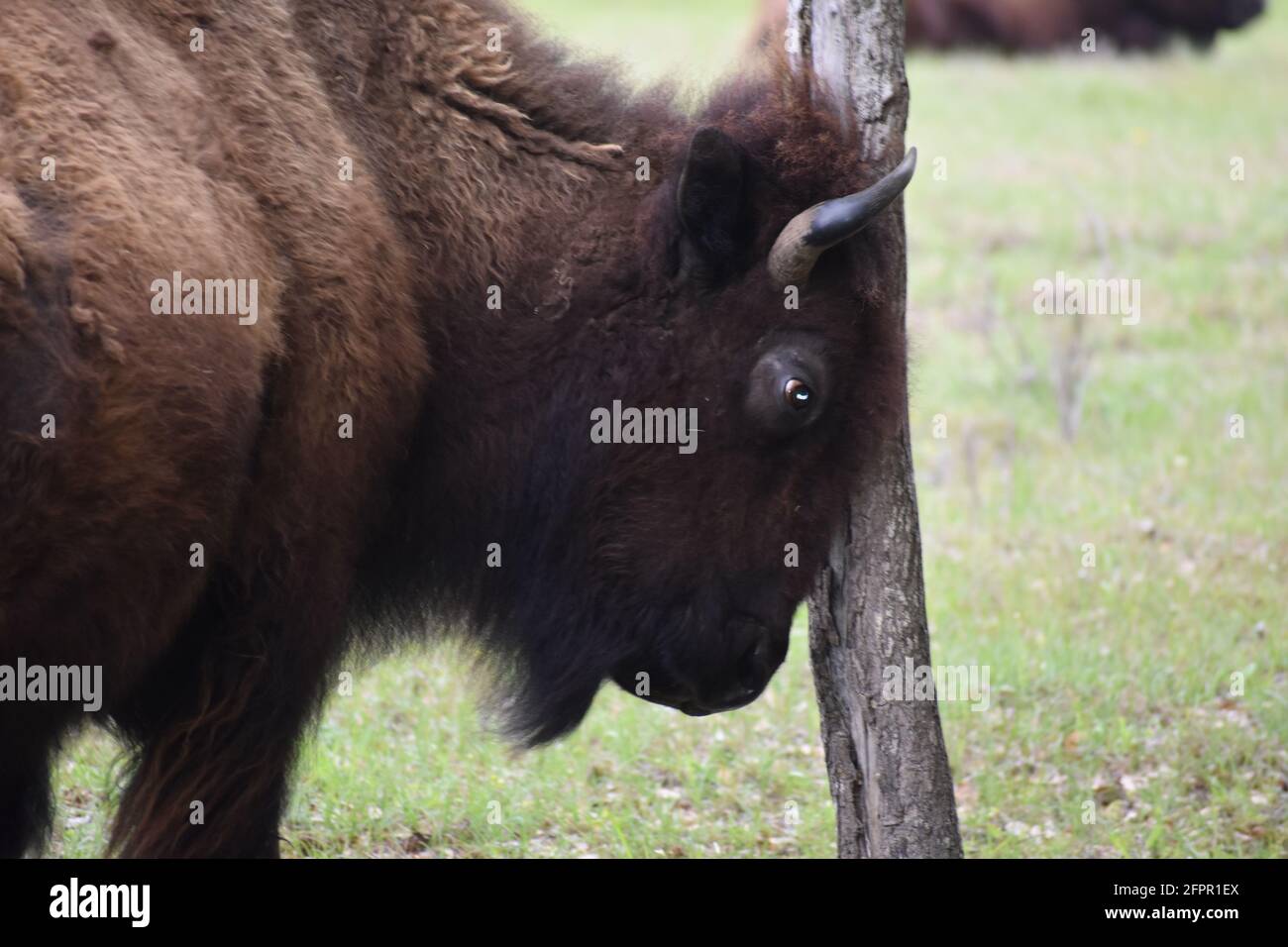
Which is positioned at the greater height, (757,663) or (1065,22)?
(1065,22)

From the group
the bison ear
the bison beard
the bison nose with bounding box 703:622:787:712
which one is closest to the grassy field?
the bison beard

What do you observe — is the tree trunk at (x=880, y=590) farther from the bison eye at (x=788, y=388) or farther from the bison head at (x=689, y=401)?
the bison eye at (x=788, y=388)

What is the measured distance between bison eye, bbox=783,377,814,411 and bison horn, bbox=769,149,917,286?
0.97ft

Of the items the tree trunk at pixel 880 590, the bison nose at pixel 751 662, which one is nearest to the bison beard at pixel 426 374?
the bison nose at pixel 751 662

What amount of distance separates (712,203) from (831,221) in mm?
330

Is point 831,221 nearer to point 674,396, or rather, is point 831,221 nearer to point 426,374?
point 674,396

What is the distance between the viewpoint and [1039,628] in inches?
270

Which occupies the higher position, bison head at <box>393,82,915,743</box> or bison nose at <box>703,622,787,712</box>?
bison head at <box>393,82,915,743</box>

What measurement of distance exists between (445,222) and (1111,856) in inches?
117

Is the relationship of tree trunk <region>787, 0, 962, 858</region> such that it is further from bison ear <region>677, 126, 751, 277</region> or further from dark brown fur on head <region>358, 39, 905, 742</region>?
bison ear <region>677, 126, 751, 277</region>

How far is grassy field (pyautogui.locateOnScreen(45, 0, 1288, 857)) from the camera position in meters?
5.22

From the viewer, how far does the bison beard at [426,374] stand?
3.56m

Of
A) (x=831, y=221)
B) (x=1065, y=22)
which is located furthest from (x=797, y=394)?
(x=1065, y=22)

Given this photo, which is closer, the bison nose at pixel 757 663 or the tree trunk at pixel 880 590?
the bison nose at pixel 757 663
